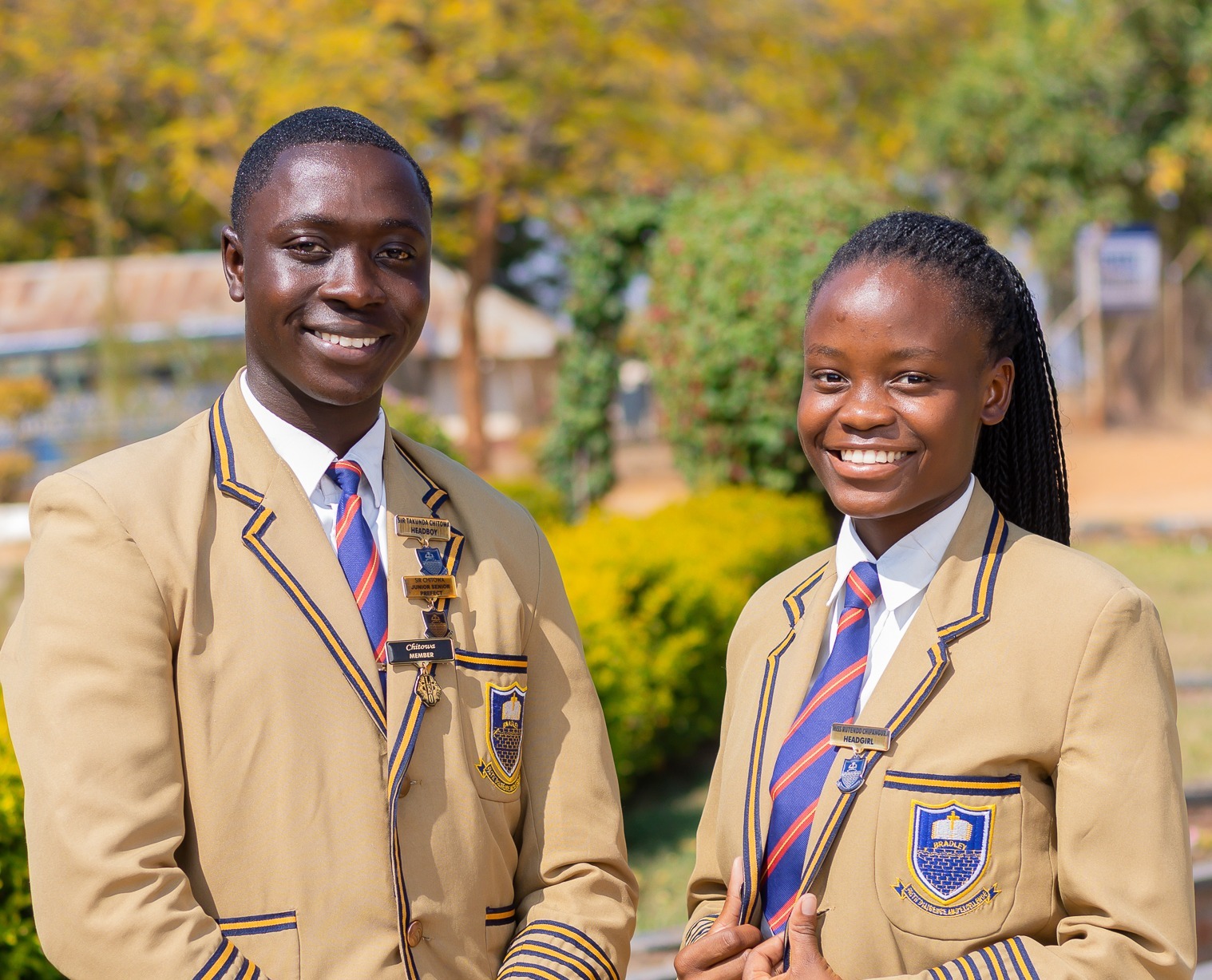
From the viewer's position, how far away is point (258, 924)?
6.22 feet

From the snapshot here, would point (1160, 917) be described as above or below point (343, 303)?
below

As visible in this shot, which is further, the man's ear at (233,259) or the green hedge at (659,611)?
the green hedge at (659,611)

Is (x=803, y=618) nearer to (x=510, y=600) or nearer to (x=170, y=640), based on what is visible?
(x=510, y=600)

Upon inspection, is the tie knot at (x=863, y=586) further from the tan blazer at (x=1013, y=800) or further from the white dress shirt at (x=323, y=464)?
the white dress shirt at (x=323, y=464)

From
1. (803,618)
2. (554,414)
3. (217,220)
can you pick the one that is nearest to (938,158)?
(554,414)

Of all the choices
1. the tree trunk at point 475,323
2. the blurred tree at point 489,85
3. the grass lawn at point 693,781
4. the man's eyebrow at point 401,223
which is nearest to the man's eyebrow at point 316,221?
the man's eyebrow at point 401,223

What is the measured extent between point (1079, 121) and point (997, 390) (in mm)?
20140

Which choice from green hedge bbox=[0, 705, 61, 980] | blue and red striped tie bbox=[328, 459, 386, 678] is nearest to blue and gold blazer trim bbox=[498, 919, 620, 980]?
blue and red striped tie bbox=[328, 459, 386, 678]

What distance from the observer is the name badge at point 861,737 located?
1931 millimetres

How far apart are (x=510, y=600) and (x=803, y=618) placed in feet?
1.61

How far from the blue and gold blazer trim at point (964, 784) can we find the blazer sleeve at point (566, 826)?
54 centimetres

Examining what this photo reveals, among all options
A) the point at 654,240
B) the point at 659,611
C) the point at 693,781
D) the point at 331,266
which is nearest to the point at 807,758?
the point at 331,266

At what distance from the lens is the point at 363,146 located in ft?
6.75

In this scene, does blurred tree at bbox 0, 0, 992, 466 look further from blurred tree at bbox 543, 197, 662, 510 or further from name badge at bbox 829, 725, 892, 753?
name badge at bbox 829, 725, 892, 753
